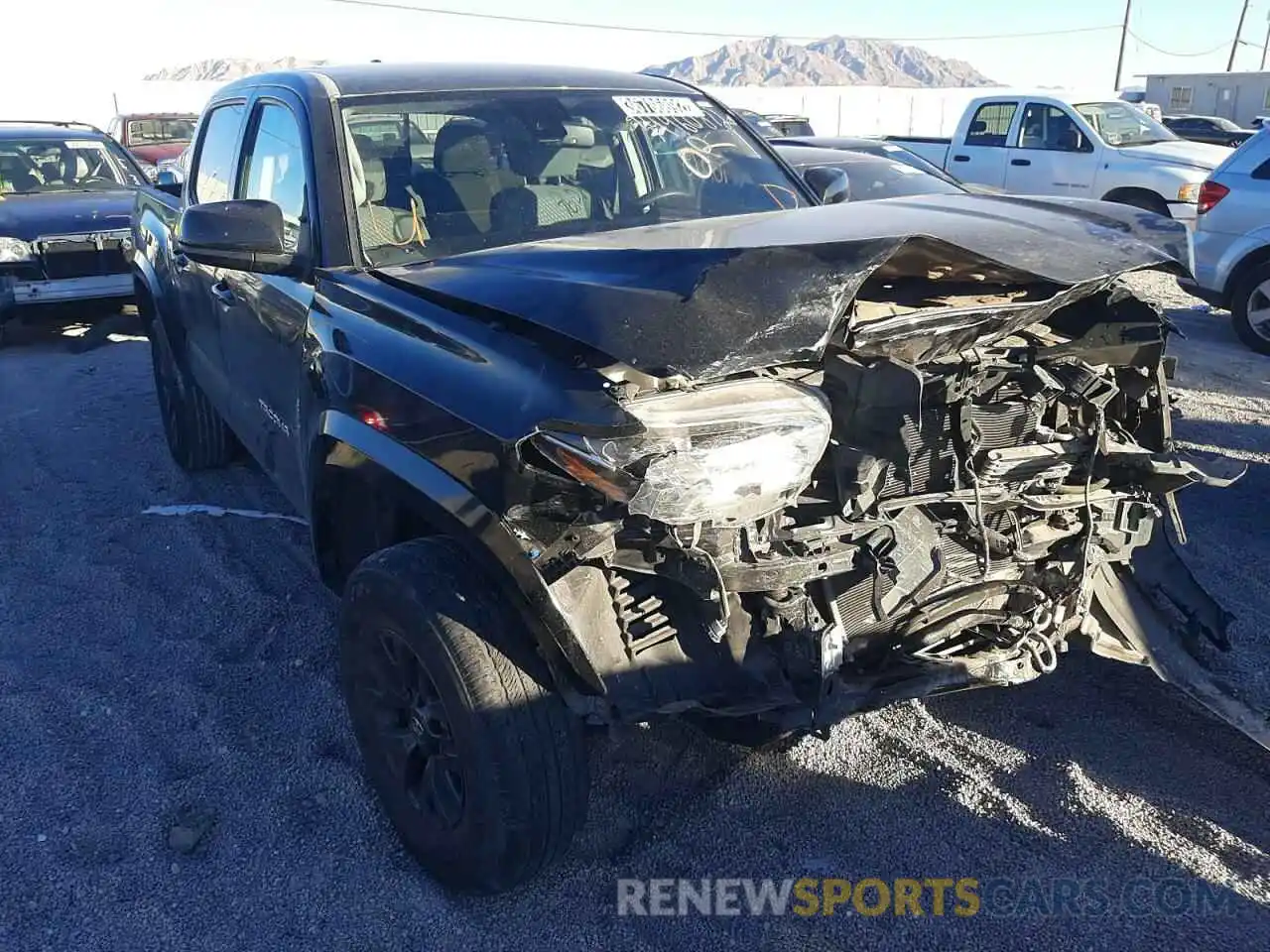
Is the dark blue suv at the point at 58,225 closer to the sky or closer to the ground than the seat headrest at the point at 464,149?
closer to the ground

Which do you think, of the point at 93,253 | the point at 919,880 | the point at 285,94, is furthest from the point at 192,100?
the point at 919,880

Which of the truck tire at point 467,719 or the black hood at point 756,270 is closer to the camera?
the black hood at point 756,270

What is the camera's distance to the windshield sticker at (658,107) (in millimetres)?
3725

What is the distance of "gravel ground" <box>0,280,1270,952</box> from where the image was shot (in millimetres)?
2416

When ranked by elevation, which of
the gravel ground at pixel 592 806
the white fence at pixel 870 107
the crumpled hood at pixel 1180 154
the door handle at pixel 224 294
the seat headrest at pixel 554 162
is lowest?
the white fence at pixel 870 107

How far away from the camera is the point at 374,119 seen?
126 inches

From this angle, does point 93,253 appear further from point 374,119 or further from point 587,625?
point 587,625

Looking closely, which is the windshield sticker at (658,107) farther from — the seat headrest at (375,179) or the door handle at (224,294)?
the door handle at (224,294)

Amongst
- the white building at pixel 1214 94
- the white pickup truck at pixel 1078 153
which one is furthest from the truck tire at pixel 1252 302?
the white building at pixel 1214 94

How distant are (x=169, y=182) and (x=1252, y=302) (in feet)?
24.2

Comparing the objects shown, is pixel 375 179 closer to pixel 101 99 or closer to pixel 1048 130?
pixel 1048 130

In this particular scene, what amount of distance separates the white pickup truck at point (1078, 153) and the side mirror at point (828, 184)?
812cm

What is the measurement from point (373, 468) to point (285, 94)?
1608 mm

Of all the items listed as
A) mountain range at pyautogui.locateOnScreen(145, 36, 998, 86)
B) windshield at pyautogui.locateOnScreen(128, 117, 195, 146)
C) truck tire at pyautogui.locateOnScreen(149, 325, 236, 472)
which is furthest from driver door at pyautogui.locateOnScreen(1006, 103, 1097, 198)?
mountain range at pyautogui.locateOnScreen(145, 36, 998, 86)
